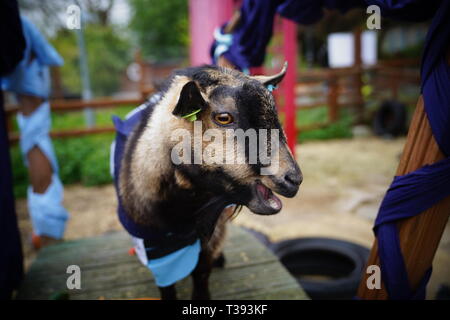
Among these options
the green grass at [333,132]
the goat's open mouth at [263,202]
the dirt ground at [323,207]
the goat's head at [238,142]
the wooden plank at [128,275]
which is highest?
the goat's head at [238,142]

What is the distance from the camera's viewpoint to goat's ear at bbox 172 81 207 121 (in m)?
1.50

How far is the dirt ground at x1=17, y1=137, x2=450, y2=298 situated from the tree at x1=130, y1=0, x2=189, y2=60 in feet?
58.6

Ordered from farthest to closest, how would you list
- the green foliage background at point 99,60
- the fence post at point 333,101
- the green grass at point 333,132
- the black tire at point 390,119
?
the green foliage background at point 99,60 < the fence post at point 333,101 < the green grass at point 333,132 < the black tire at point 390,119

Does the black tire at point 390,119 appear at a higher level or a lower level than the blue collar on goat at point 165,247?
lower

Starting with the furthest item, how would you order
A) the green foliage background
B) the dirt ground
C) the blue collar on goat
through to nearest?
the green foliage background < the dirt ground < the blue collar on goat

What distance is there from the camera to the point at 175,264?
7.35 feet

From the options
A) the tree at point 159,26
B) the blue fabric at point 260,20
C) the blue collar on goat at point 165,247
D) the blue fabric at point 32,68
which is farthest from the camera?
the tree at point 159,26

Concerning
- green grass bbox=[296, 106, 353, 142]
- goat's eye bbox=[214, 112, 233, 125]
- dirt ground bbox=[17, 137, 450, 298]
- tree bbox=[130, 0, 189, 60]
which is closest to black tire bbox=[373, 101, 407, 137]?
green grass bbox=[296, 106, 353, 142]

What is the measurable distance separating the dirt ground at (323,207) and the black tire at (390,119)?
1487 mm

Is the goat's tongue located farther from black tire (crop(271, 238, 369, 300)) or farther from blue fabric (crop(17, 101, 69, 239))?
blue fabric (crop(17, 101, 69, 239))

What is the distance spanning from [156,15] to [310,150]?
65.0 feet

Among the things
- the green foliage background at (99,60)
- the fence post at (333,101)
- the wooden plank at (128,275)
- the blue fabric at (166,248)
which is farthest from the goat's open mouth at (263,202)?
the green foliage background at (99,60)

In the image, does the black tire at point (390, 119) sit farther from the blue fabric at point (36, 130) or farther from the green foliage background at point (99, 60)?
the green foliage background at point (99, 60)

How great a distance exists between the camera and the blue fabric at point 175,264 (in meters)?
2.22
